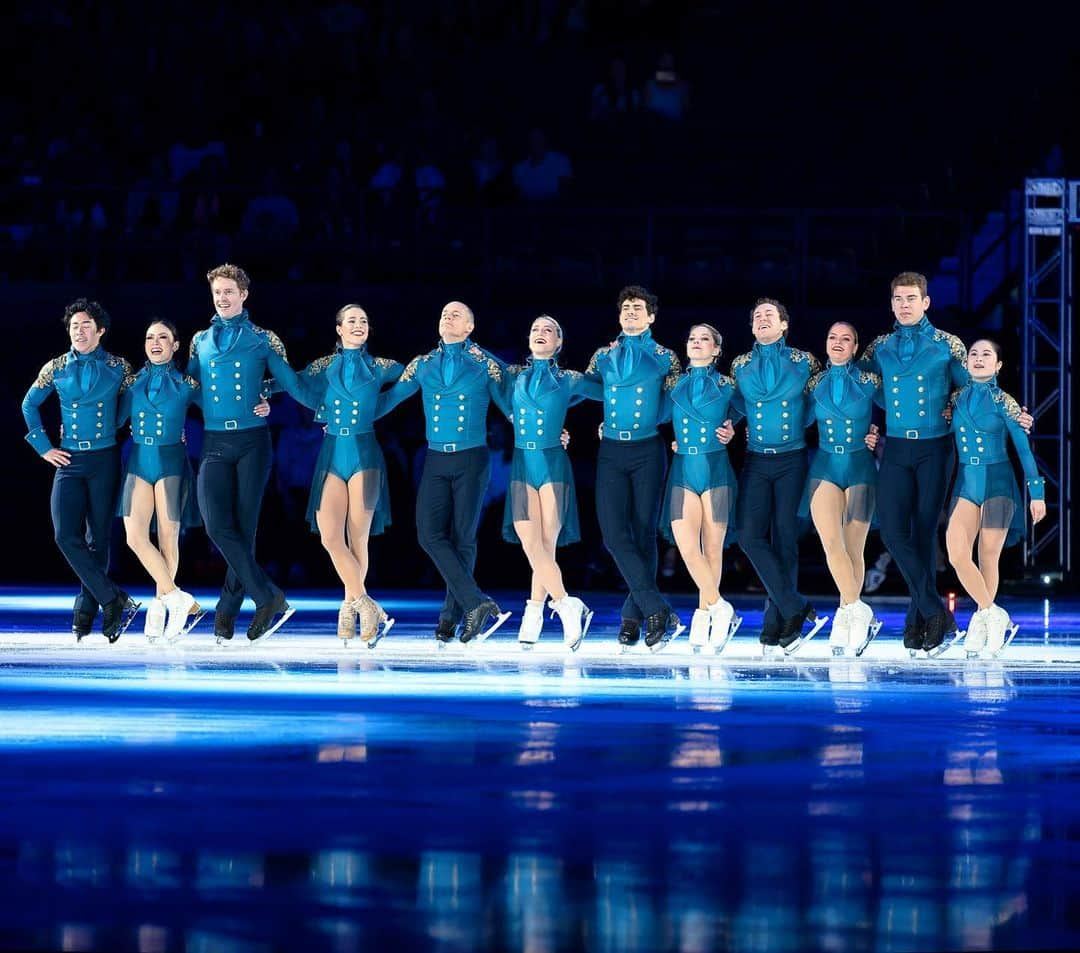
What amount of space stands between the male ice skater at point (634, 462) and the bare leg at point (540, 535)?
24cm

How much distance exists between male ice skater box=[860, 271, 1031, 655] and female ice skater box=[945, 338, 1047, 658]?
7 cm

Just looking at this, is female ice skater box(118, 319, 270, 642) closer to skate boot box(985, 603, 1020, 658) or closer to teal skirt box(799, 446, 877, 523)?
teal skirt box(799, 446, 877, 523)

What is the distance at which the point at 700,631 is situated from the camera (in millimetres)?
10039

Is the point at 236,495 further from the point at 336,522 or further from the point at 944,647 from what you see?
the point at 944,647

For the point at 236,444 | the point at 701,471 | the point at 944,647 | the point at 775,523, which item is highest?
the point at 236,444

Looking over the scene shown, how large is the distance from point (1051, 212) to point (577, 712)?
8.19m

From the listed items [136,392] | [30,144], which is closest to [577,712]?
[136,392]

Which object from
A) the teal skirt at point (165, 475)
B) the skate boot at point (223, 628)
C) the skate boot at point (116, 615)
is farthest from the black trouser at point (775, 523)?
the skate boot at point (116, 615)

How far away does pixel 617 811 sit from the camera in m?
4.93

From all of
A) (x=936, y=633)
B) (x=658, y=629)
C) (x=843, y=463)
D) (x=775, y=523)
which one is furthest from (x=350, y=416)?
(x=936, y=633)

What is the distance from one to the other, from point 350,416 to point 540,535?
1020 millimetres

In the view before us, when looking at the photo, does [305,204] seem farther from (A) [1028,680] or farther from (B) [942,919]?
(B) [942,919]

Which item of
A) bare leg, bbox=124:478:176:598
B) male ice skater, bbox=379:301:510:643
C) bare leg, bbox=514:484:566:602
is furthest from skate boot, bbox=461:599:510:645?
bare leg, bbox=124:478:176:598

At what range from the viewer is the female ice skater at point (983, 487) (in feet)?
32.0
